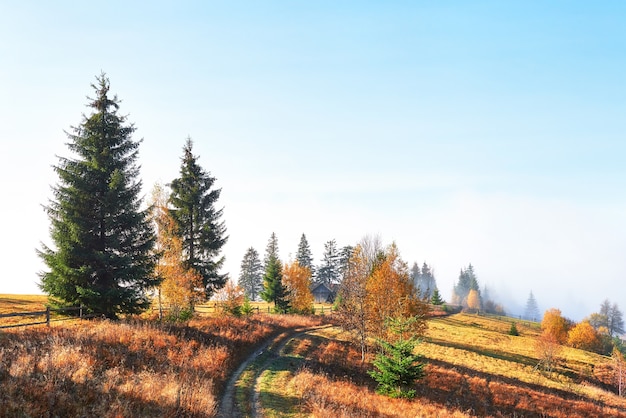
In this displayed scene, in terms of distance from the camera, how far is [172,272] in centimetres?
2925

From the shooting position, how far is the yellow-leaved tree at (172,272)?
94.1 ft

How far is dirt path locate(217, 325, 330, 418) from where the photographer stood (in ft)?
43.0

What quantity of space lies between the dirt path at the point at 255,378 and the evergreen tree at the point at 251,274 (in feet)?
237

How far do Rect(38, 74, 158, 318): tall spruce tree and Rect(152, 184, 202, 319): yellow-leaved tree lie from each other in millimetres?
4424

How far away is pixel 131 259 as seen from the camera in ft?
73.5

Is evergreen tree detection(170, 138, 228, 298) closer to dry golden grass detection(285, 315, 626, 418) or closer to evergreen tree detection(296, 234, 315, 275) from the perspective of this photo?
dry golden grass detection(285, 315, 626, 418)

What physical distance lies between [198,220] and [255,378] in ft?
64.2

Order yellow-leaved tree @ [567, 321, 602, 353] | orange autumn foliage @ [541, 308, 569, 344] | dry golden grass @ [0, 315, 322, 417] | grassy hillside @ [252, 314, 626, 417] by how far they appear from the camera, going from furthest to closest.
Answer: yellow-leaved tree @ [567, 321, 602, 353], orange autumn foliage @ [541, 308, 569, 344], grassy hillside @ [252, 314, 626, 417], dry golden grass @ [0, 315, 322, 417]

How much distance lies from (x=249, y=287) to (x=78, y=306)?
82878 mm

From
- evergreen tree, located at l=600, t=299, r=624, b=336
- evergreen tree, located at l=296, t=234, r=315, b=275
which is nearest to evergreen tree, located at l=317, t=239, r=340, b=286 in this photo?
evergreen tree, located at l=296, t=234, r=315, b=275

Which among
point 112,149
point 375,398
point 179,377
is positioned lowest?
point 375,398

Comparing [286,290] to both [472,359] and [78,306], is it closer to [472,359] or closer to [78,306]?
[472,359]

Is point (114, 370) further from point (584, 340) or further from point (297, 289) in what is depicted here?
point (584, 340)

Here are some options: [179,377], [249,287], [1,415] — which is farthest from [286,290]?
[249,287]
